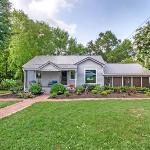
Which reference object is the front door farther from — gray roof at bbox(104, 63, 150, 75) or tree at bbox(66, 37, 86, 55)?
tree at bbox(66, 37, 86, 55)

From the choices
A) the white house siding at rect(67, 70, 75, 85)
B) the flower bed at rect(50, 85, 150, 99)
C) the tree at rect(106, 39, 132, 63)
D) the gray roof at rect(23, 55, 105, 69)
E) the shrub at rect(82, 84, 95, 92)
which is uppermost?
the tree at rect(106, 39, 132, 63)

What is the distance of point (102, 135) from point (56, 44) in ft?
171

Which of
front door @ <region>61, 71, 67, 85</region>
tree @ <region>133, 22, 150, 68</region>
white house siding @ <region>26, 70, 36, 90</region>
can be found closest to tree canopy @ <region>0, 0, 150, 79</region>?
tree @ <region>133, 22, 150, 68</region>

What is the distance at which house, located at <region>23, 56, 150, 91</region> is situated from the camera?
35.5 m

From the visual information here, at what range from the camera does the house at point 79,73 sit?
3553 cm

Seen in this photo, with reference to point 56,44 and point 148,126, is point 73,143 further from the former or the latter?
point 56,44

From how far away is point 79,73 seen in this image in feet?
118

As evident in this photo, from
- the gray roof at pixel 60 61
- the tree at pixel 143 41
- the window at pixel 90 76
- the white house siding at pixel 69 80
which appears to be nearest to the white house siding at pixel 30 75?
the gray roof at pixel 60 61

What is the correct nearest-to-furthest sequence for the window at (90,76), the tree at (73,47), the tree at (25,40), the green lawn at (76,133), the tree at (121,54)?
1. the green lawn at (76,133)
2. the window at (90,76)
3. the tree at (25,40)
4. the tree at (73,47)
5. the tree at (121,54)

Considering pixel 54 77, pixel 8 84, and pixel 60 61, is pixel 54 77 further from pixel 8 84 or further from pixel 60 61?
pixel 8 84

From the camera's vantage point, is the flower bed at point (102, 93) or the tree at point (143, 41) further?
the flower bed at point (102, 93)

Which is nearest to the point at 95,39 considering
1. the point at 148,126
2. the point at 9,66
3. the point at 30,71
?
the point at 9,66

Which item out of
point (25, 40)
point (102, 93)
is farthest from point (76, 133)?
point (25, 40)

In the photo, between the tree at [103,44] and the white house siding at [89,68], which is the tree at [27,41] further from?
the tree at [103,44]
